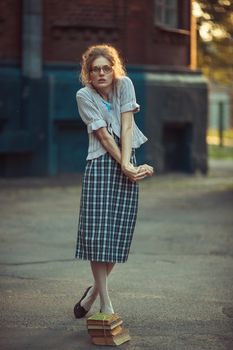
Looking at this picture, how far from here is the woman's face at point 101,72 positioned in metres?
5.94

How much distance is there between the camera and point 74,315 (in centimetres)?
641

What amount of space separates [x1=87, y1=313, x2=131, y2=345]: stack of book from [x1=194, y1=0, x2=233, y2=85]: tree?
45.3ft

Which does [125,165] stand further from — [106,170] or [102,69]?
[102,69]

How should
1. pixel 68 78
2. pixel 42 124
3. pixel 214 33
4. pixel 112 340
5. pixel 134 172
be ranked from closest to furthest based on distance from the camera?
pixel 112 340
pixel 134 172
pixel 42 124
pixel 68 78
pixel 214 33

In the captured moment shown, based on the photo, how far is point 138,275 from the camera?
26.7ft

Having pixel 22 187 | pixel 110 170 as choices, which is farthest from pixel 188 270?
pixel 22 187

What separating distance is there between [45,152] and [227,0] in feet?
14.9

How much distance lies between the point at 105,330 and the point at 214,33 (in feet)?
60.2

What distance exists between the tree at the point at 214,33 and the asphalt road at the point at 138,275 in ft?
18.7

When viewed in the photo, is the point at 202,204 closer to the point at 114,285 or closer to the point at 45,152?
the point at 45,152

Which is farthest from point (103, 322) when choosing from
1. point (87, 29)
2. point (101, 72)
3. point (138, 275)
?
point (87, 29)

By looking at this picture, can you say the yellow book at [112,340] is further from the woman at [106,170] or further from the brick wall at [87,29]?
the brick wall at [87,29]

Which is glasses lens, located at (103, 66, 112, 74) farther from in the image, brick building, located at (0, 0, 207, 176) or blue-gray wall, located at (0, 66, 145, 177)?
blue-gray wall, located at (0, 66, 145, 177)

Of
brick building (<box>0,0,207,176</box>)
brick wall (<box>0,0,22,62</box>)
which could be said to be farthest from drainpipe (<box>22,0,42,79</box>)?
brick wall (<box>0,0,22,62</box>)
